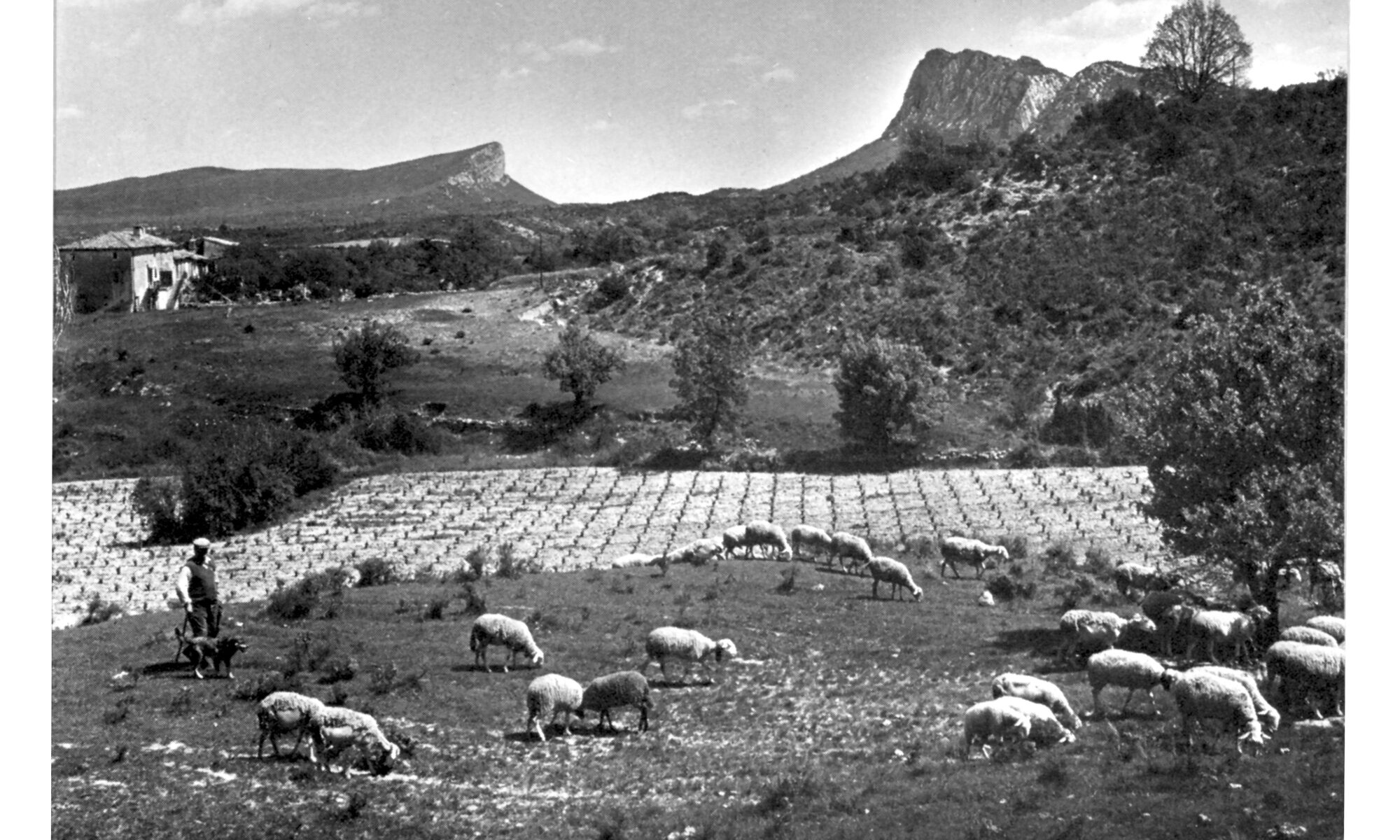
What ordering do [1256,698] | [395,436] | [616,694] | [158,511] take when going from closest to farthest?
[1256,698] → [616,694] → [158,511] → [395,436]

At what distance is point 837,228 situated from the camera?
51.5m

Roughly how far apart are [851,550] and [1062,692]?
7859 millimetres

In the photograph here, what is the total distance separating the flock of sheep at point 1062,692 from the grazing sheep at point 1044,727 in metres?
0.01

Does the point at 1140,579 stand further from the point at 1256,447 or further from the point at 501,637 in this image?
the point at 501,637

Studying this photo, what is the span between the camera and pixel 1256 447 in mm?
18172

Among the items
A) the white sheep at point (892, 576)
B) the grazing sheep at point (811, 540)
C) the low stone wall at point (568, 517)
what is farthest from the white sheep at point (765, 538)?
the white sheep at point (892, 576)

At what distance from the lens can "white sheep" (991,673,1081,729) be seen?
15.2m

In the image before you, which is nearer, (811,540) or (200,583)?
(200,583)

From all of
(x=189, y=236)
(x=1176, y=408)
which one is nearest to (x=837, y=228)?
(x=189, y=236)

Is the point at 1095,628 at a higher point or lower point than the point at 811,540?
lower

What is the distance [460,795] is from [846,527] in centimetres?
1322

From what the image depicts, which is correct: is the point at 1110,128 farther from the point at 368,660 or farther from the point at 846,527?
the point at 368,660

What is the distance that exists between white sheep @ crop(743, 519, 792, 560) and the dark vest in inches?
416

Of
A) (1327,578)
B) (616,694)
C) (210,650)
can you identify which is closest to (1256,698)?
(1327,578)
